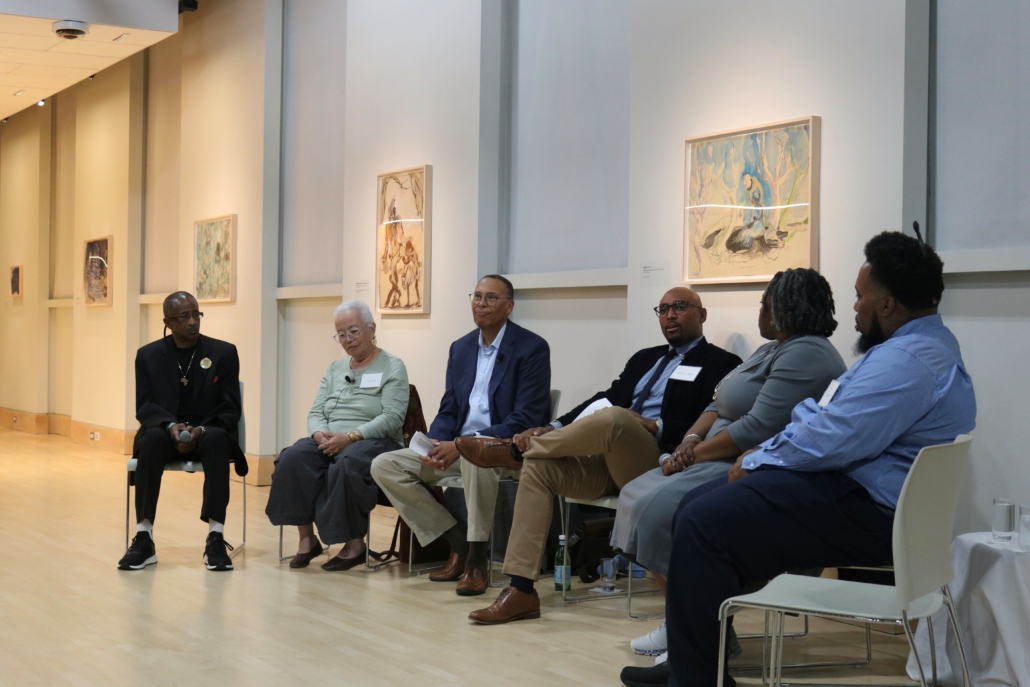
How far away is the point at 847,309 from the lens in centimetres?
434

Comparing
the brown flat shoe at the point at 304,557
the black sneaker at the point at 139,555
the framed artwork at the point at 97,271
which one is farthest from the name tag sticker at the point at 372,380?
the framed artwork at the point at 97,271

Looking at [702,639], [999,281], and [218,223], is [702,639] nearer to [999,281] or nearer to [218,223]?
[999,281]

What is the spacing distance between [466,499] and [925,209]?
7.91 ft

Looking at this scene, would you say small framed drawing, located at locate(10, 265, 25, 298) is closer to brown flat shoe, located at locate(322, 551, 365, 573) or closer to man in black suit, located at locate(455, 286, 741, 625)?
brown flat shoe, located at locate(322, 551, 365, 573)

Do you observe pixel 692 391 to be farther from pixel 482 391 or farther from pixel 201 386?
pixel 201 386

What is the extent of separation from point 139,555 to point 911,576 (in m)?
4.04

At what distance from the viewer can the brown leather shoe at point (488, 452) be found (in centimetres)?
459

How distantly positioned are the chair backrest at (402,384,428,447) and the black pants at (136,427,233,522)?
3.10 ft

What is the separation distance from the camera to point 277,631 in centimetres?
411

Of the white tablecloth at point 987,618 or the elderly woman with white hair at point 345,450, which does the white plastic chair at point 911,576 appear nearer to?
the white tablecloth at point 987,618

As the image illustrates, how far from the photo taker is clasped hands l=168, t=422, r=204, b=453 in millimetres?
5445

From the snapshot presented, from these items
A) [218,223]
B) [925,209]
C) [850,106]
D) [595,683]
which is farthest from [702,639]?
[218,223]

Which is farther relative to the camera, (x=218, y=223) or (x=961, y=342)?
(x=218, y=223)

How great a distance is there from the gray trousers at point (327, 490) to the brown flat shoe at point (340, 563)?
0.14m
